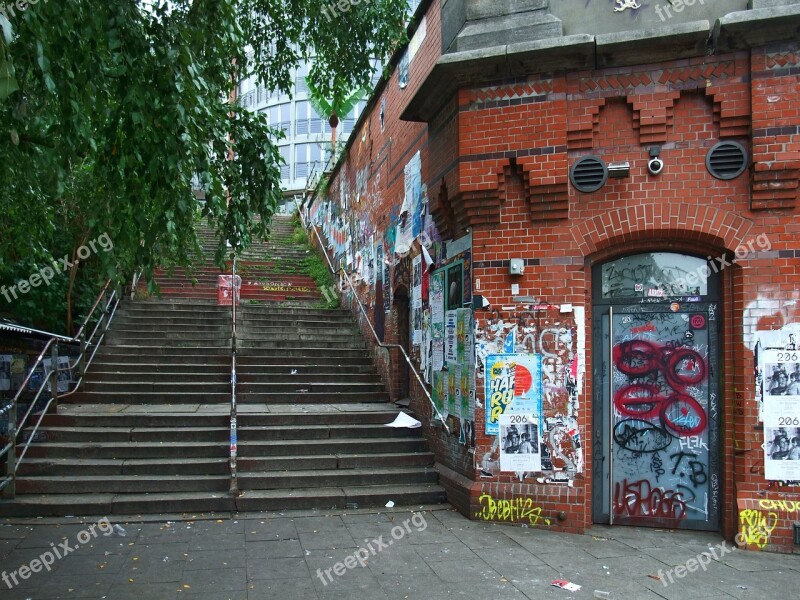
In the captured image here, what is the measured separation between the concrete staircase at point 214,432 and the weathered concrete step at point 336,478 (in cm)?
1

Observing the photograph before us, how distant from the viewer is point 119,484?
815cm

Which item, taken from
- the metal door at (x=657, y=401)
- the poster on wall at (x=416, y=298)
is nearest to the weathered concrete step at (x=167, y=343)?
the poster on wall at (x=416, y=298)

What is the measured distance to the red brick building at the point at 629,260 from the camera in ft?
22.6

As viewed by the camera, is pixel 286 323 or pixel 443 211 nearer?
pixel 443 211

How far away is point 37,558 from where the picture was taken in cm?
627

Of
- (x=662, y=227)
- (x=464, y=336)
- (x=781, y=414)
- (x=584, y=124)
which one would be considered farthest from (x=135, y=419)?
(x=781, y=414)

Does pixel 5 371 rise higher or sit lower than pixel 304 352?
lower

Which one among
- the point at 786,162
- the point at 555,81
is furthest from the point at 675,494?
the point at 555,81

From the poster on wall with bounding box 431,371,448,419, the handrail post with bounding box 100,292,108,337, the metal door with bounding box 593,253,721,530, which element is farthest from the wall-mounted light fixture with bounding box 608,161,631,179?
the handrail post with bounding box 100,292,108,337

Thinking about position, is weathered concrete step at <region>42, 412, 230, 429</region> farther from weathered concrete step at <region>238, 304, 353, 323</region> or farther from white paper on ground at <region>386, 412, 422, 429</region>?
weathered concrete step at <region>238, 304, 353, 323</region>

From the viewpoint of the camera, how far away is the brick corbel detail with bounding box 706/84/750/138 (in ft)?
22.9

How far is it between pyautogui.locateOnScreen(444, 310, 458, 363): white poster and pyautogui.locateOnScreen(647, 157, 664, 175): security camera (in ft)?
9.06

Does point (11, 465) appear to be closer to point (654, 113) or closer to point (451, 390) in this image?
point (451, 390)

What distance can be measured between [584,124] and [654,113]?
716 millimetres
